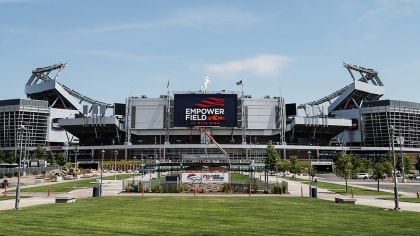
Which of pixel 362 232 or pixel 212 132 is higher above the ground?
pixel 212 132

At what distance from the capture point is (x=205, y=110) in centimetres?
14938

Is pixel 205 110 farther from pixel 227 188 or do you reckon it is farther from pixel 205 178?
pixel 227 188

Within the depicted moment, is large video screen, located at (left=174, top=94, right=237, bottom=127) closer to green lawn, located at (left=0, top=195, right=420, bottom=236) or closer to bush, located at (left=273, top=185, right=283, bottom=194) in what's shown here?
bush, located at (left=273, top=185, right=283, bottom=194)

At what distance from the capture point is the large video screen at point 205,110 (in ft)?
490

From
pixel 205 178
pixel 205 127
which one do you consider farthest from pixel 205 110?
pixel 205 178

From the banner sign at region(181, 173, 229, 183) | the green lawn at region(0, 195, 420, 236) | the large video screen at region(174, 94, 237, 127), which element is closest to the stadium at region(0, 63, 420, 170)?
the large video screen at region(174, 94, 237, 127)

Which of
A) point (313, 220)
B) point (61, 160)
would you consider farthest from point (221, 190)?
point (61, 160)

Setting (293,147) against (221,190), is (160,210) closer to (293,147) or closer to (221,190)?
(221,190)

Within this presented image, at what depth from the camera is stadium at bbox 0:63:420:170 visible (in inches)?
5915

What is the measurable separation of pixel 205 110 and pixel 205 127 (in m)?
7.62

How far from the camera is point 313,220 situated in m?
22.0

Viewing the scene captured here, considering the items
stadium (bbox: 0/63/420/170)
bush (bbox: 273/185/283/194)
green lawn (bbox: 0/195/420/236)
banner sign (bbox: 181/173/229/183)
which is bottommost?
bush (bbox: 273/185/283/194)

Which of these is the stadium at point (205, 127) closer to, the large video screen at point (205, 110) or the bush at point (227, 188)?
the large video screen at point (205, 110)

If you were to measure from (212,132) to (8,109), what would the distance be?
290 ft
